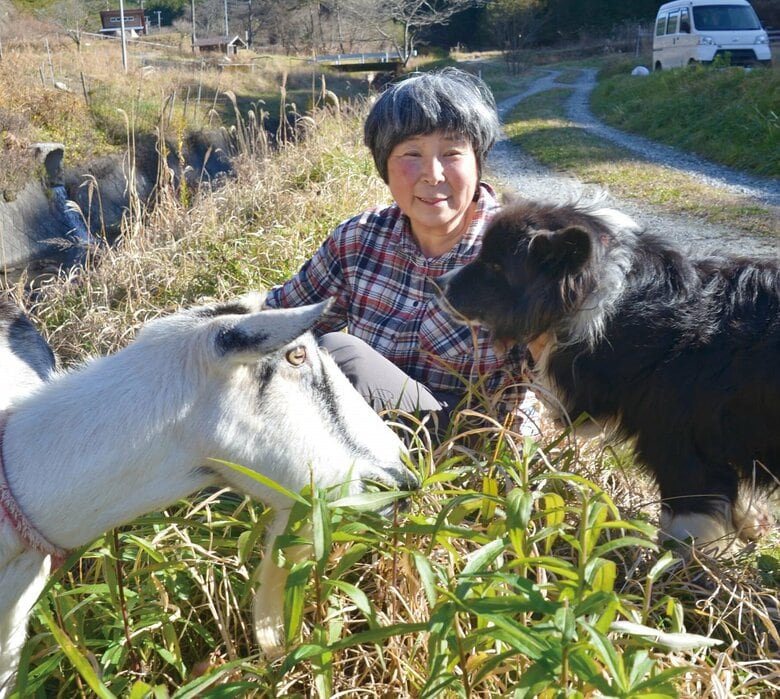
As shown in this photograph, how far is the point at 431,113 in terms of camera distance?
9.78ft

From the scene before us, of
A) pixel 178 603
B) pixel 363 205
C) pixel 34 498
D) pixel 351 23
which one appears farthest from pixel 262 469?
pixel 351 23

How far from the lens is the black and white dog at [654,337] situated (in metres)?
2.64

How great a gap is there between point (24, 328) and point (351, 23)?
3369 centimetres

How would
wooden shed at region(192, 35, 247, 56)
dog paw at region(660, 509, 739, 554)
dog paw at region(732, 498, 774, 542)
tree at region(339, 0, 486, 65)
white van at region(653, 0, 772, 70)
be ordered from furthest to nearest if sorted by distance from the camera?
tree at region(339, 0, 486, 65) → wooden shed at region(192, 35, 247, 56) → white van at region(653, 0, 772, 70) → dog paw at region(732, 498, 774, 542) → dog paw at region(660, 509, 739, 554)

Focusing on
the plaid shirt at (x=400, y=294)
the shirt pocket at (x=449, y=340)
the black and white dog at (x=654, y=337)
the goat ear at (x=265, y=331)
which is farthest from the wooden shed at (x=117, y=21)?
the goat ear at (x=265, y=331)

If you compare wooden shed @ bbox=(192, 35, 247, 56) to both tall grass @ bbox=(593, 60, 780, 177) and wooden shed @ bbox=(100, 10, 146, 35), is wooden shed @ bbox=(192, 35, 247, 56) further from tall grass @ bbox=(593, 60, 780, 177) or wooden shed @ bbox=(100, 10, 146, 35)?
tall grass @ bbox=(593, 60, 780, 177)

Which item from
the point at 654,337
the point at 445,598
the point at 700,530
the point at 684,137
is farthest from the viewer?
the point at 684,137

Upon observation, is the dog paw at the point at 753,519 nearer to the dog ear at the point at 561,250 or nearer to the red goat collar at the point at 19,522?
the dog ear at the point at 561,250

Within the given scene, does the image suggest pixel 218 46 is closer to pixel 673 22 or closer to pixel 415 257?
pixel 673 22

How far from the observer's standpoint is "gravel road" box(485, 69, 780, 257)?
6109 millimetres

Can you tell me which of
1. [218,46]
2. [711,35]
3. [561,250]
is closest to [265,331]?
[561,250]

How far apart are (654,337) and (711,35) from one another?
17040mm

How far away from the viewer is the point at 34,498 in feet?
5.73

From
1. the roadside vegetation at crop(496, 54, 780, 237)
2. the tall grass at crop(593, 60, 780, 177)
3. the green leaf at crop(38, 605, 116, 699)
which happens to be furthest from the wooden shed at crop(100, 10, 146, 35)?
the green leaf at crop(38, 605, 116, 699)
